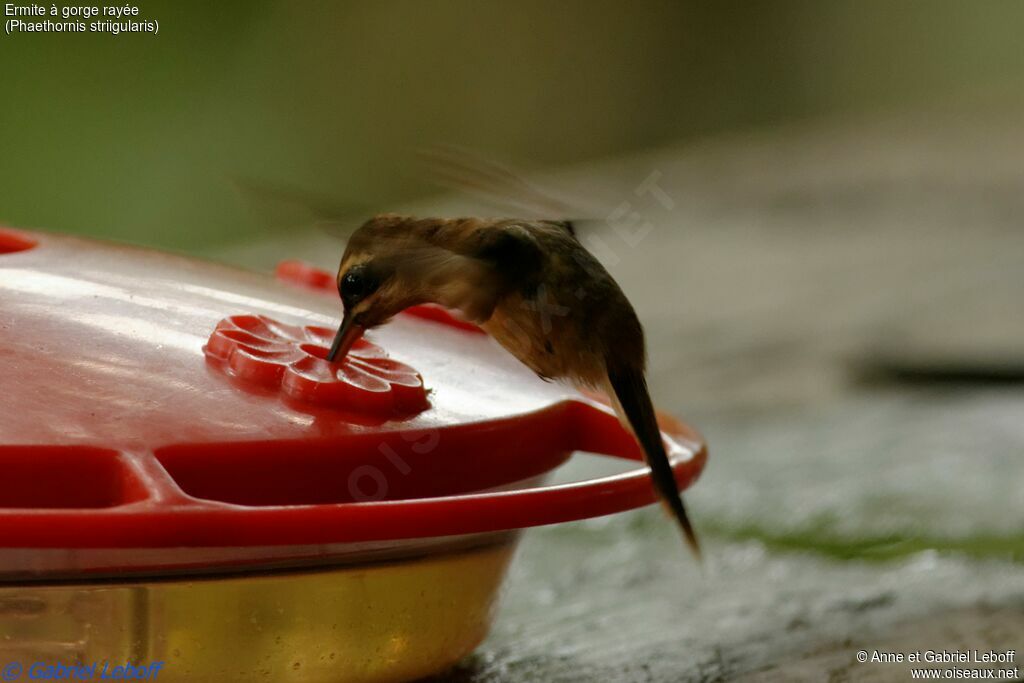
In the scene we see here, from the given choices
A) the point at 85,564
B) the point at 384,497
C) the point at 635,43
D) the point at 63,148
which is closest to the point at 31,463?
the point at 85,564

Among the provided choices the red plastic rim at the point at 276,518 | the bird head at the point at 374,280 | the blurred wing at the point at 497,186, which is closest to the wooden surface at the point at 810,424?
the blurred wing at the point at 497,186

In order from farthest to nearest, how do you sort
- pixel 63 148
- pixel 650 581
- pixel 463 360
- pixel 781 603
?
pixel 63 148 → pixel 650 581 → pixel 781 603 → pixel 463 360

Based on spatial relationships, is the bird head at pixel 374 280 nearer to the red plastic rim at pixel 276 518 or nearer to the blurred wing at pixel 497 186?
the blurred wing at pixel 497 186

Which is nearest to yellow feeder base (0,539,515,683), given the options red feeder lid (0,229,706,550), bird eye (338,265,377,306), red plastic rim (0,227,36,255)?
red feeder lid (0,229,706,550)

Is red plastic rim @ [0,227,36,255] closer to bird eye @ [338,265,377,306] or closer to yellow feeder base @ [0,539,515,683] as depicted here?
bird eye @ [338,265,377,306]

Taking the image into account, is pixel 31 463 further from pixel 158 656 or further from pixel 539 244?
pixel 539 244

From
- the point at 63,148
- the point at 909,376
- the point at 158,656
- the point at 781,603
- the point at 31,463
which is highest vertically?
the point at 31,463

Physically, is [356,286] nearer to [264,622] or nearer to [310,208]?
[310,208]
